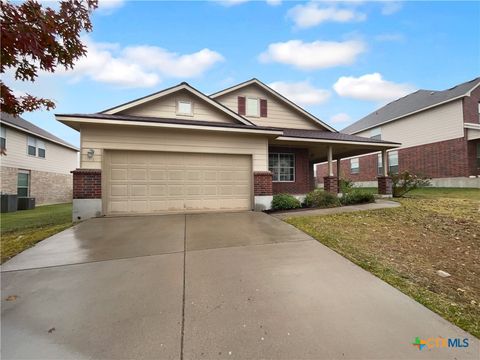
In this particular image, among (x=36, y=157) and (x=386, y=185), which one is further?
(x=36, y=157)

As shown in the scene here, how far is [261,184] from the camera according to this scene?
965 centimetres

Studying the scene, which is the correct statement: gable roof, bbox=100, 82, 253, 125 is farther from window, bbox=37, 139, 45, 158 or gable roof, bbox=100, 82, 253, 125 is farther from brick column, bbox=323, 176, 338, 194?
window, bbox=37, 139, 45, 158

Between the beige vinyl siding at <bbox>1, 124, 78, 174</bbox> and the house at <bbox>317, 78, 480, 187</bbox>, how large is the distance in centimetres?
2737

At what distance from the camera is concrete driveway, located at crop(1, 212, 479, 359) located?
83.4 inches

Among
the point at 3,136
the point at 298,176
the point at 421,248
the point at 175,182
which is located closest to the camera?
the point at 421,248

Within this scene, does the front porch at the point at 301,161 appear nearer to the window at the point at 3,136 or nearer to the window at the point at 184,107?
the window at the point at 184,107

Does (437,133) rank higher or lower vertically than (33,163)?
higher

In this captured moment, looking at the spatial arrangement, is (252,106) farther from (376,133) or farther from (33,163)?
(376,133)

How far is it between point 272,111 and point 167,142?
7271 millimetres

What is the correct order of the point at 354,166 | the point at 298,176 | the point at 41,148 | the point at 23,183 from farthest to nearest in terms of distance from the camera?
the point at 354,166 < the point at 41,148 < the point at 23,183 < the point at 298,176

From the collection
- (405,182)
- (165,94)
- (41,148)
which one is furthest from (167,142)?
(41,148)

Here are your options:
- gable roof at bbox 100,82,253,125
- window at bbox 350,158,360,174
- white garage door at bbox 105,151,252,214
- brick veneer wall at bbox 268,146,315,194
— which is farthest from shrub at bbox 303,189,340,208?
window at bbox 350,158,360,174

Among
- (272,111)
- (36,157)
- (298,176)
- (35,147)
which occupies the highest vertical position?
(272,111)

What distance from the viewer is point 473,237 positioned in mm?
5473
